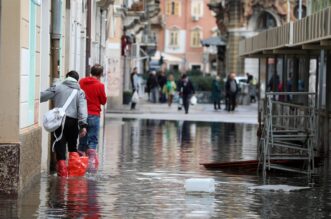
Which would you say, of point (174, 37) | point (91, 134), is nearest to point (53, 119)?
point (91, 134)

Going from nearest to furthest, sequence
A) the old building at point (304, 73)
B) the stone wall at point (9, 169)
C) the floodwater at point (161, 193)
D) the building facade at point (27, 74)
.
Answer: the floodwater at point (161, 193), the stone wall at point (9, 169), the building facade at point (27, 74), the old building at point (304, 73)

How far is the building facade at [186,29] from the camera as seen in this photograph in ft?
406

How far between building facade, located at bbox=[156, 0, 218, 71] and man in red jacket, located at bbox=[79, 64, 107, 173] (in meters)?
104

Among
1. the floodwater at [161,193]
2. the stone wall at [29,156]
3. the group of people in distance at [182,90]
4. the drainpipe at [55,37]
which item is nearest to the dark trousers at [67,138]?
the floodwater at [161,193]

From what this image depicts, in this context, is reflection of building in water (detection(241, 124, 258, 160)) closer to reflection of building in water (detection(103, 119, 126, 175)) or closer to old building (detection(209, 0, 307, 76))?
reflection of building in water (detection(103, 119, 126, 175))

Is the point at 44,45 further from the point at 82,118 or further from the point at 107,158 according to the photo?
the point at 107,158

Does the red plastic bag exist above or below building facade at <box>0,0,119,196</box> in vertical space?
below

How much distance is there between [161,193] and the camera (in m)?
15.0

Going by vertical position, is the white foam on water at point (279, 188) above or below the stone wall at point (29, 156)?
below

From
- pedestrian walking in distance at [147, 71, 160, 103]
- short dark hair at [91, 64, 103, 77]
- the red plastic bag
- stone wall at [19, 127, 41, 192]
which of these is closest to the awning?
pedestrian walking in distance at [147, 71, 160, 103]

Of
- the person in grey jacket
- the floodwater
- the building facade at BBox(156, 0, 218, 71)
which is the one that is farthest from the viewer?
the building facade at BBox(156, 0, 218, 71)

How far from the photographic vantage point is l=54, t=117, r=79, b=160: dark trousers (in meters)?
16.6

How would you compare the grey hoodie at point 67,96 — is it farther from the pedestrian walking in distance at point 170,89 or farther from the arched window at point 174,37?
the arched window at point 174,37

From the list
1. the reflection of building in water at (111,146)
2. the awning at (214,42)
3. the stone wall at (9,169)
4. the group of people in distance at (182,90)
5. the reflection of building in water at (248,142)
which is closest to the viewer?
the stone wall at (9,169)
